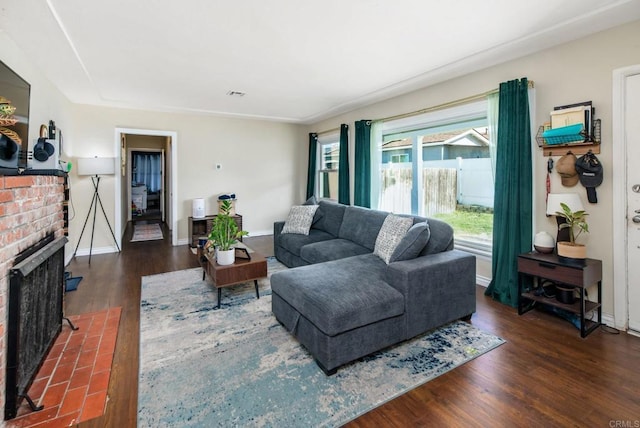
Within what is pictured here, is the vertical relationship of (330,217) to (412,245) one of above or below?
above

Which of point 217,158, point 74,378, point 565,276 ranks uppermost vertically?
point 217,158

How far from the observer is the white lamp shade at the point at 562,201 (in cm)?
260

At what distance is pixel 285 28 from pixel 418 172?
108 inches

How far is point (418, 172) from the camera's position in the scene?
448cm

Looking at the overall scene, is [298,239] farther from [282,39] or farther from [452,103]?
[452,103]

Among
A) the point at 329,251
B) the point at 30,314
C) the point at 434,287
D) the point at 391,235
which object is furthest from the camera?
the point at 329,251

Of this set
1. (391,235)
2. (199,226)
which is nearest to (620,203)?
(391,235)

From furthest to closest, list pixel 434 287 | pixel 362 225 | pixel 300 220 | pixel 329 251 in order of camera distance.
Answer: pixel 300 220 < pixel 362 225 < pixel 329 251 < pixel 434 287

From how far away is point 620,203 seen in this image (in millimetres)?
2512

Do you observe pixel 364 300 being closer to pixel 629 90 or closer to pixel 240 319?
pixel 240 319

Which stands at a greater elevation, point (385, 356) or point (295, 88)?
point (295, 88)

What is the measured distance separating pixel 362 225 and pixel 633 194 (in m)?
2.47

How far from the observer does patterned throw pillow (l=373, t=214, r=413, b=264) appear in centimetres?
293

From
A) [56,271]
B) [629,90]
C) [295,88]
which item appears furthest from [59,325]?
[629,90]
